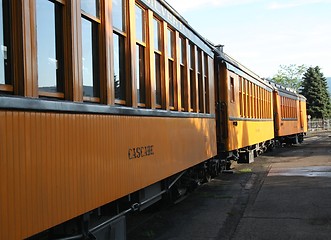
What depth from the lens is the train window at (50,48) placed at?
343 centimetres

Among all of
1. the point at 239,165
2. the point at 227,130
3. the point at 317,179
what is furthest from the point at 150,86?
the point at 239,165

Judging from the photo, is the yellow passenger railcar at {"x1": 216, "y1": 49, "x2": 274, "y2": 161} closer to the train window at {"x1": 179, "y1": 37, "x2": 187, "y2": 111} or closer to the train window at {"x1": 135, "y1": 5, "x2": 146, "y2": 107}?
the train window at {"x1": 179, "y1": 37, "x2": 187, "y2": 111}

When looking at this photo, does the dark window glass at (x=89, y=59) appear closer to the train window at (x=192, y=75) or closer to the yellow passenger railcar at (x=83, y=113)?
the yellow passenger railcar at (x=83, y=113)

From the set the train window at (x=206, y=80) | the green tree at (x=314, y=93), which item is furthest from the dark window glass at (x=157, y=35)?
the green tree at (x=314, y=93)

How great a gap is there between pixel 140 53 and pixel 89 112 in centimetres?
182

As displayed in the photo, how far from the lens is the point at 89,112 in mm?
3967

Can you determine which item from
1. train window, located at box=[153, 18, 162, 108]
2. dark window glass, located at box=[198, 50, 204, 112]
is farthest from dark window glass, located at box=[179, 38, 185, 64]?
dark window glass, located at box=[198, 50, 204, 112]

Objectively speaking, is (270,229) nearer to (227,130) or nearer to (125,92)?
(125,92)

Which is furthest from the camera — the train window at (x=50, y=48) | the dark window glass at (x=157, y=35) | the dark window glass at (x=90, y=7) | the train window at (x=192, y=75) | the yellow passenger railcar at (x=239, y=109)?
the yellow passenger railcar at (x=239, y=109)

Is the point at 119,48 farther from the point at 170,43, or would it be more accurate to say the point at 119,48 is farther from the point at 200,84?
the point at 200,84

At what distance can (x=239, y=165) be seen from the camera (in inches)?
614

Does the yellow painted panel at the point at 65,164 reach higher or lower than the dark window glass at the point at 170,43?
lower

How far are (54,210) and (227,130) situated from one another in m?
8.43

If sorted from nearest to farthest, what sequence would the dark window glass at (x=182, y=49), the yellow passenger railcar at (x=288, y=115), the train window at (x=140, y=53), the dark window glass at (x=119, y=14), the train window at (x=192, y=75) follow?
1. the dark window glass at (x=119, y=14)
2. the train window at (x=140, y=53)
3. the dark window glass at (x=182, y=49)
4. the train window at (x=192, y=75)
5. the yellow passenger railcar at (x=288, y=115)
